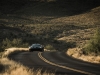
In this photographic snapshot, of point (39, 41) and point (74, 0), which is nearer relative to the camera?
point (39, 41)

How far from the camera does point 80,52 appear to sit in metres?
30.4

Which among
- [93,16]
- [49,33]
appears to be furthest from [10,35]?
[93,16]

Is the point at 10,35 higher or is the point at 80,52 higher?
the point at 80,52

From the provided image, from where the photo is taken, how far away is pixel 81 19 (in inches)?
5138

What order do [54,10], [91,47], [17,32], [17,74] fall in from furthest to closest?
[54,10] → [17,32] → [91,47] → [17,74]

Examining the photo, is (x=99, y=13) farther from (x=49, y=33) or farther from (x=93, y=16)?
(x=49, y=33)

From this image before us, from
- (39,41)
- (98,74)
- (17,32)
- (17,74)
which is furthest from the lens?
(17,32)

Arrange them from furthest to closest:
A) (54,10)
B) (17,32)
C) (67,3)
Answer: (67,3)
(54,10)
(17,32)

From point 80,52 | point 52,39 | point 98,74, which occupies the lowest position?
point 52,39

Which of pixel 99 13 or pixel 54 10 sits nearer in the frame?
pixel 99 13

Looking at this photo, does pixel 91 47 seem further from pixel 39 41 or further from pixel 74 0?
pixel 74 0

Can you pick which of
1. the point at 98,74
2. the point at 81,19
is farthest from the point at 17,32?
the point at 98,74

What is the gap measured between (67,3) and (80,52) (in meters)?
157

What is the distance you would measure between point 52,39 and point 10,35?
11.3m
